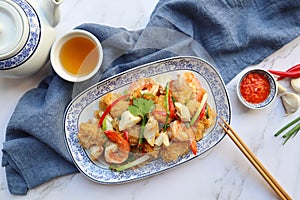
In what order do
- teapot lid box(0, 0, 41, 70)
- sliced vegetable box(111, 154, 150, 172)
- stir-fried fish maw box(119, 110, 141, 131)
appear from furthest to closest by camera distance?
1. sliced vegetable box(111, 154, 150, 172)
2. stir-fried fish maw box(119, 110, 141, 131)
3. teapot lid box(0, 0, 41, 70)

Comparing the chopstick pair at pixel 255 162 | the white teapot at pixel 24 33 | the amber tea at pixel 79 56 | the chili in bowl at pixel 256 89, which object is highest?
the white teapot at pixel 24 33

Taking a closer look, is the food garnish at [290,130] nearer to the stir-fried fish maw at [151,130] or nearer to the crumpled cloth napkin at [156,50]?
the crumpled cloth napkin at [156,50]

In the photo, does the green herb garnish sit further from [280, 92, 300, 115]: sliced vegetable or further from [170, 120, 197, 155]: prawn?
[280, 92, 300, 115]: sliced vegetable

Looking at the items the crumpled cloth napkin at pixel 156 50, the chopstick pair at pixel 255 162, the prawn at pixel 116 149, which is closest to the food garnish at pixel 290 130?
the chopstick pair at pixel 255 162

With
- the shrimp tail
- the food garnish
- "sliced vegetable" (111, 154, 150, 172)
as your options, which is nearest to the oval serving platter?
"sliced vegetable" (111, 154, 150, 172)

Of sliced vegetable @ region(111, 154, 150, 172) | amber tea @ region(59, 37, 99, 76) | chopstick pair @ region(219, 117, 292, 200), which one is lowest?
chopstick pair @ region(219, 117, 292, 200)

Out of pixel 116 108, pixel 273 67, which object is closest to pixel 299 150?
pixel 273 67

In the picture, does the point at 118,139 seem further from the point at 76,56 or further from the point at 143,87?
the point at 76,56

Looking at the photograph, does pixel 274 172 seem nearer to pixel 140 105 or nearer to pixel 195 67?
pixel 195 67
